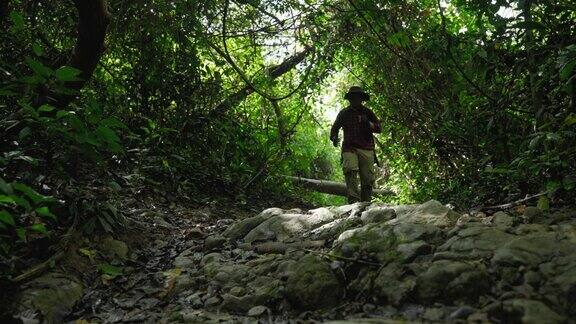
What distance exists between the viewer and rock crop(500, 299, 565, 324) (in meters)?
1.93

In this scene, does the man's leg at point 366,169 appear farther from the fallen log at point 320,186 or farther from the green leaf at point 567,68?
the green leaf at point 567,68

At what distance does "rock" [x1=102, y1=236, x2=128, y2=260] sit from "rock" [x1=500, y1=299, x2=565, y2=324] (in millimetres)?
3061

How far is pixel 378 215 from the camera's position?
400 cm

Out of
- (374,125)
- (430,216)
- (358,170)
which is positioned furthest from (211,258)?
(374,125)

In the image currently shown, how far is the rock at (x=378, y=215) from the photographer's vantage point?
3.92 meters

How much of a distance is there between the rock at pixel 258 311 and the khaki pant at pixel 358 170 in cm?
425

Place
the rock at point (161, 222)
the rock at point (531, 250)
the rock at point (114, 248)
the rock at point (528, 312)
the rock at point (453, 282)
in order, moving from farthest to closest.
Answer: the rock at point (161, 222) → the rock at point (114, 248) → the rock at point (531, 250) → the rock at point (453, 282) → the rock at point (528, 312)

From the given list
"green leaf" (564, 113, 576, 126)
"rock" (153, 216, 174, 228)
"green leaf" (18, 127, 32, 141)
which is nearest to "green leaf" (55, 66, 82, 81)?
"green leaf" (18, 127, 32, 141)

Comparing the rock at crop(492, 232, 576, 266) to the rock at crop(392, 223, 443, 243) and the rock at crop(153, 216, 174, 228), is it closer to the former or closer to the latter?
the rock at crop(392, 223, 443, 243)

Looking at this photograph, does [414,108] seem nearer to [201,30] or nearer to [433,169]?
[433,169]

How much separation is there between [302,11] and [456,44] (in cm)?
305

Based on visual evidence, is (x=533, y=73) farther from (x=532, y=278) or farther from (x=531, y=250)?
(x=532, y=278)

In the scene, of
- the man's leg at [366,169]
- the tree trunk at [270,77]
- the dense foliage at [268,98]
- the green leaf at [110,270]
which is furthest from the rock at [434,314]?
the tree trunk at [270,77]

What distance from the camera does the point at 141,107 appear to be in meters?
7.23
